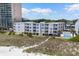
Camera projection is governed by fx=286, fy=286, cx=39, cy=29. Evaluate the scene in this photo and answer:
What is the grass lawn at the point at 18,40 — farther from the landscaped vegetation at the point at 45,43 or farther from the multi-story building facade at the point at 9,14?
the multi-story building facade at the point at 9,14

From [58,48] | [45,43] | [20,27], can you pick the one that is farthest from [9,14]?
[58,48]

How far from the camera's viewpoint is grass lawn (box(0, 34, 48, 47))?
11.3 ft

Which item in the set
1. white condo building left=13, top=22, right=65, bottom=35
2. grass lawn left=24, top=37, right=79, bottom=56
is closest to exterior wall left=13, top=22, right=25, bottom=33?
white condo building left=13, top=22, right=65, bottom=35

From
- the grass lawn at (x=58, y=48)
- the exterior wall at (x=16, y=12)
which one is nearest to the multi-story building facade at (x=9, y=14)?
the exterior wall at (x=16, y=12)

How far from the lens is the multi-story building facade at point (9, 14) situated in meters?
3.45

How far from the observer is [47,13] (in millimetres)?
3395

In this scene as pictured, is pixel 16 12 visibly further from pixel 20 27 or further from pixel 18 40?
pixel 18 40

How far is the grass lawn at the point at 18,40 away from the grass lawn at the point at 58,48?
8 centimetres

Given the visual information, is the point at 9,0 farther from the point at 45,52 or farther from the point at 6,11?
the point at 45,52

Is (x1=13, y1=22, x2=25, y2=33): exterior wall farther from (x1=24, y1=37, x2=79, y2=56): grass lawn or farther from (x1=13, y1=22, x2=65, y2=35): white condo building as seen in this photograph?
(x1=24, y1=37, x2=79, y2=56): grass lawn

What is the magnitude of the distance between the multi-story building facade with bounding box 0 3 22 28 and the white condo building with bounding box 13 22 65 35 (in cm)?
7

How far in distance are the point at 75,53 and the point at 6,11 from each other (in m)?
0.98

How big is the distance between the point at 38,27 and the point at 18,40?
0.95 feet

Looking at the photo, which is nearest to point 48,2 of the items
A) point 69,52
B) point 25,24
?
Answer: point 25,24
